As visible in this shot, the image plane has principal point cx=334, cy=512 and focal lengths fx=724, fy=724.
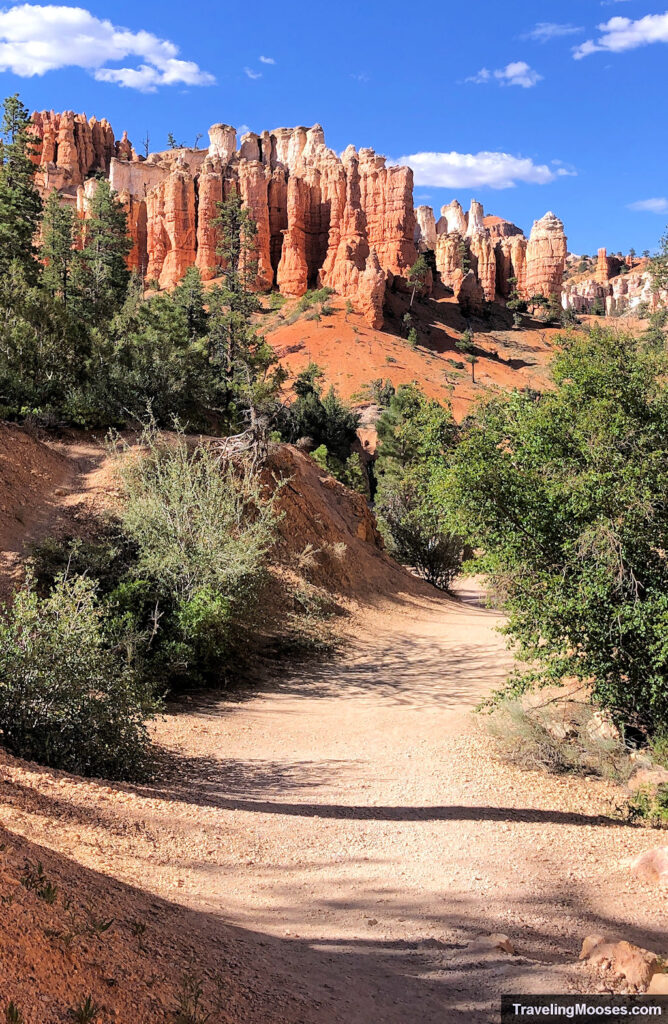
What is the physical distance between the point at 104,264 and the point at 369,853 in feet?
124

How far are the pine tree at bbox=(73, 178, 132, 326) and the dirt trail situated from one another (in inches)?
1103

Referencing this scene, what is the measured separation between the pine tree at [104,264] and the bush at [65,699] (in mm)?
27746

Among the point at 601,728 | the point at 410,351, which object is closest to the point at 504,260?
the point at 410,351

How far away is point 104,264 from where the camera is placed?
3797 cm

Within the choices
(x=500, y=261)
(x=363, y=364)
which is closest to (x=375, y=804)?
(x=363, y=364)

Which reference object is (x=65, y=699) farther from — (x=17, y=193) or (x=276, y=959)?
(x=17, y=193)

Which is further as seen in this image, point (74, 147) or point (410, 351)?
point (74, 147)

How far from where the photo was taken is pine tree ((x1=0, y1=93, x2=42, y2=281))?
2967 cm

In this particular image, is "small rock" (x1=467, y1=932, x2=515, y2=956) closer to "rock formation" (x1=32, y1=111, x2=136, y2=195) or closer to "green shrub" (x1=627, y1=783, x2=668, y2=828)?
"green shrub" (x1=627, y1=783, x2=668, y2=828)

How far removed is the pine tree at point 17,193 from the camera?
97.3 feet

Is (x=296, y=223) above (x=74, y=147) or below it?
below

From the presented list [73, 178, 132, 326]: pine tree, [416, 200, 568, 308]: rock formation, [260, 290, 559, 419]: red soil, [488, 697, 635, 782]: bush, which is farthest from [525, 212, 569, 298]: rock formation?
[488, 697, 635, 782]: bush

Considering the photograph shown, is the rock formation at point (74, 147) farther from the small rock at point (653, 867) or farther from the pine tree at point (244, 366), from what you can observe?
the small rock at point (653, 867)

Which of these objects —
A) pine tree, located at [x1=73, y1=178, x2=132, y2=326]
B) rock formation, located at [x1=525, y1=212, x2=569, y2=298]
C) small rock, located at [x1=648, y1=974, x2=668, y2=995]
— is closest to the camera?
small rock, located at [x1=648, y1=974, x2=668, y2=995]
